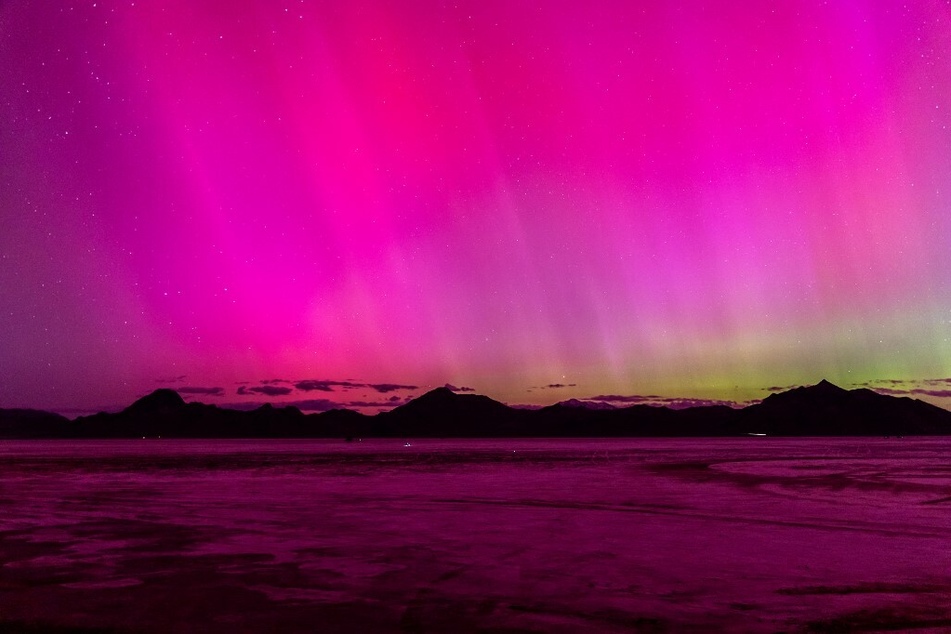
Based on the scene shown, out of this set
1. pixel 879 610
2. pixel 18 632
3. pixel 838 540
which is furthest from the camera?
pixel 838 540

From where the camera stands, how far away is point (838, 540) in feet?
52.1

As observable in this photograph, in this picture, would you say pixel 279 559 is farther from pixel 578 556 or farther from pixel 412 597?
pixel 578 556

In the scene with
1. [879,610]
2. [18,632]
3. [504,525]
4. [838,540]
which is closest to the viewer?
[18,632]

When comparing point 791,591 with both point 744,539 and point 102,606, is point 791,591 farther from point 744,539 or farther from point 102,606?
point 102,606

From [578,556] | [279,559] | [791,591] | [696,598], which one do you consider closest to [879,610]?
[791,591]

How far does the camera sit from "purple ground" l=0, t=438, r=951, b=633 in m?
9.43

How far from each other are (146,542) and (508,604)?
9.20 metres

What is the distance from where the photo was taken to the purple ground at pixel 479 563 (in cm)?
943

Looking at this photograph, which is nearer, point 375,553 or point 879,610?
point 879,610

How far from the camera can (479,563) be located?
13.5m

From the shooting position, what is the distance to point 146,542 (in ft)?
52.5

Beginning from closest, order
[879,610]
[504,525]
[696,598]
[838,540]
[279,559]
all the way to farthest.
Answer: [879,610], [696,598], [279,559], [838,540], [504,525]

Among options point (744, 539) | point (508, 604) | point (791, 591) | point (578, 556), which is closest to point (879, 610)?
point (791, 591)

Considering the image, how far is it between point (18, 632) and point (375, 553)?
22.3 feet
